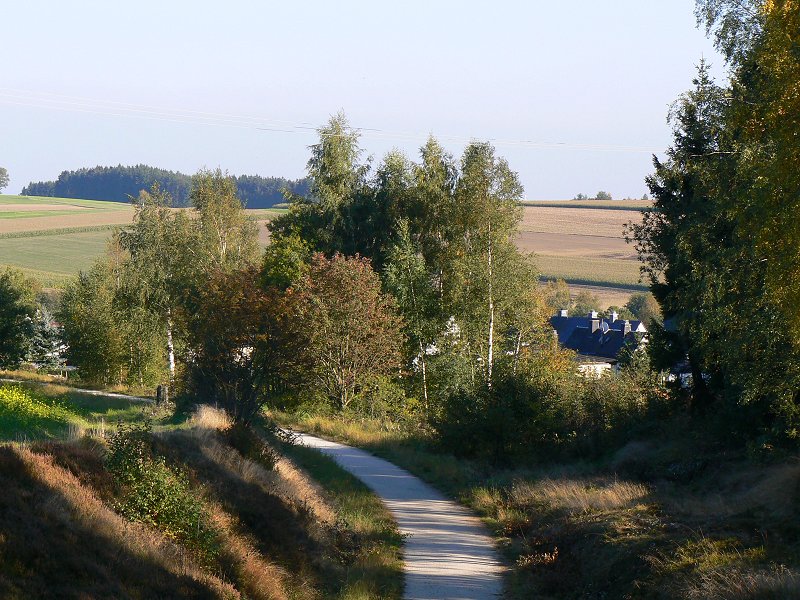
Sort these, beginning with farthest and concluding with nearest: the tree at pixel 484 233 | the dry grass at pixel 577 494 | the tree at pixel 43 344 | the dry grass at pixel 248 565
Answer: the tree at pixel 43 344, the tree at pixel 484 233, the dry grass at pixel 577 494, the dry grass at pixel 248 565

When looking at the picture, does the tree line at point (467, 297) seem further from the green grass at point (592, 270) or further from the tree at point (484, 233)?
the green grass at point (592, 270)

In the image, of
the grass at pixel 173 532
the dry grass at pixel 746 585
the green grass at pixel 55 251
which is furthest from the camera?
the green grass at pixel 55 251

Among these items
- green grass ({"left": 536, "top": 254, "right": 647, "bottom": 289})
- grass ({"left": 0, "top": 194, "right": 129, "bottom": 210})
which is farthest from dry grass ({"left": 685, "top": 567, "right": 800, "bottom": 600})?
grass ({"left": 0, "top": 194, "right": 129, "bottom": 210})

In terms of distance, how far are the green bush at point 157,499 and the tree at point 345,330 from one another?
24.7 meters

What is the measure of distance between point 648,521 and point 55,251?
11229cm

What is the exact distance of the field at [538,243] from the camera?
111562 millimetres

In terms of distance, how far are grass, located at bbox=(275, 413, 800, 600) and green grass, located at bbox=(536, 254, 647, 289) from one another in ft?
302

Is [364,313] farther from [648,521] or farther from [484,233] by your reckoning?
[648,521]

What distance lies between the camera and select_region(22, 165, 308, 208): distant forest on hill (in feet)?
481

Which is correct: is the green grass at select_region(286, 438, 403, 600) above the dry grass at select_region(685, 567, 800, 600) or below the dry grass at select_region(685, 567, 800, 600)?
below

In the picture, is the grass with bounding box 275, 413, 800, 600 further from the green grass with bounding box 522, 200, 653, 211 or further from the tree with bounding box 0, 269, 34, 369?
the green grass with bounding box 522, 200, 653, 211

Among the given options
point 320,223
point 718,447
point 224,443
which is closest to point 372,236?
point 320,223

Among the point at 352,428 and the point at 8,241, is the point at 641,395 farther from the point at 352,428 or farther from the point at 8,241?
the point at 8,241

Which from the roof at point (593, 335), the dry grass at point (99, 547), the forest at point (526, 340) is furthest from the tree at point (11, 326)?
the dry grass at point (99, 547)
